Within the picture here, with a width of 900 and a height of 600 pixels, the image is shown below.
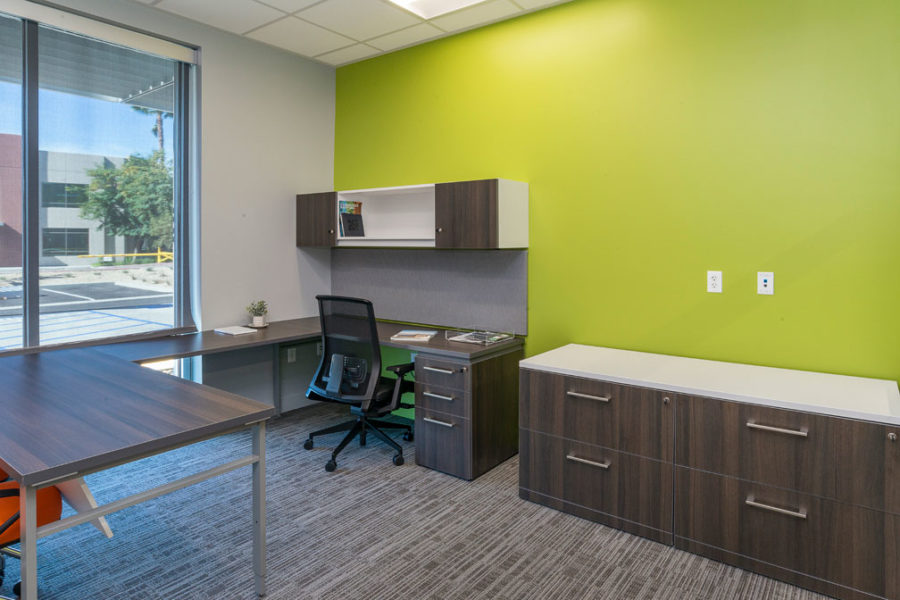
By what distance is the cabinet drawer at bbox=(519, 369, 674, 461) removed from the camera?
229 centimetres

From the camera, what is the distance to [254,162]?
378 cm

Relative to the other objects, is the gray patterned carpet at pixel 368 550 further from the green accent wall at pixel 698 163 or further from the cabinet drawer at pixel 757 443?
the green accent wall at pixel 698 163

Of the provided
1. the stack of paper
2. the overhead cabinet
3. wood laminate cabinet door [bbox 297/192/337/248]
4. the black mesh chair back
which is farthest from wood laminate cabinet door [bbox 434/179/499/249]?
wood laminate cabinet door [bbox 297/192/337/248]

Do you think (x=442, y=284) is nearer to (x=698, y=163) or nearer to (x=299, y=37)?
(x=698, y=163)

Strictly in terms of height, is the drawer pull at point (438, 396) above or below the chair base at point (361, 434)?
above

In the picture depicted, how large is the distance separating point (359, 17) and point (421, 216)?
1237 mm

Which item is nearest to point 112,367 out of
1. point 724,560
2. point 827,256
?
point 724,560

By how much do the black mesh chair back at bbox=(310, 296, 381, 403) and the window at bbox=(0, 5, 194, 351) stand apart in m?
1.06

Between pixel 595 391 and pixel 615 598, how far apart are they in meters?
0.81

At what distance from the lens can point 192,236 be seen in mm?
3525

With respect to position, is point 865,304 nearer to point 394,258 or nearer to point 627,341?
point 627,341

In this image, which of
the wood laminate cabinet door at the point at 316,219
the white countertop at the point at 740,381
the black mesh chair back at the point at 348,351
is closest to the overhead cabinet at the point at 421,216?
the wood laminate cabinet door at the point at 316,219

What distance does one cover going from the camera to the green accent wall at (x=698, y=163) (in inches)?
90.1

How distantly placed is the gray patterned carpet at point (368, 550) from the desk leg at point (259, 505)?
0.41 feet
